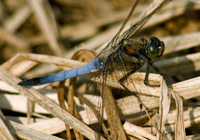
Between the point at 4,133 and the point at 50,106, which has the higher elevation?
the point at 50,106

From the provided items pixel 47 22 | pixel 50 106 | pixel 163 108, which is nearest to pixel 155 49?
pixel 163 108

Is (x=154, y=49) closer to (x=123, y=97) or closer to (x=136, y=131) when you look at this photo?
(x=123, y=97)

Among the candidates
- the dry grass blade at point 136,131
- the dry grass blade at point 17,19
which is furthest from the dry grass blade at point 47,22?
the dry grass blade at point 136,131

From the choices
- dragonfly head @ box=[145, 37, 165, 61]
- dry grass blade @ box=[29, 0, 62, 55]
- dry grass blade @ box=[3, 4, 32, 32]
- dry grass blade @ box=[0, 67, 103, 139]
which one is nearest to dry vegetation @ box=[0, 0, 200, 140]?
dry grass blade @ box=[0, 67, 103, 139]

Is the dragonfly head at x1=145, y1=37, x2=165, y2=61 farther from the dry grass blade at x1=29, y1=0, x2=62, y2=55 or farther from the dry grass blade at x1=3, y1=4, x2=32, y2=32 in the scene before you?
the dry grass blade at x1=3, y1=4, x2=32, y2=32

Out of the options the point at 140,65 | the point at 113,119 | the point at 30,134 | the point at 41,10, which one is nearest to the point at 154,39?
the point at 140,65
